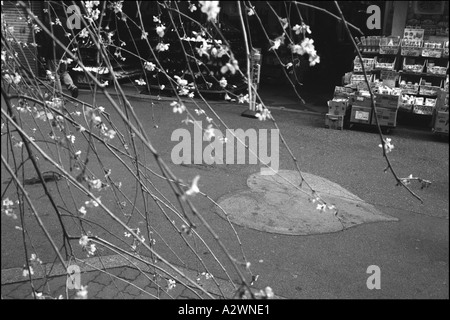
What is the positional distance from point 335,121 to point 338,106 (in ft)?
1.06

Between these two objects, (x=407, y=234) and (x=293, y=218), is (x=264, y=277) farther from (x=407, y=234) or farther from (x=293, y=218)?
(x=407, y=234)

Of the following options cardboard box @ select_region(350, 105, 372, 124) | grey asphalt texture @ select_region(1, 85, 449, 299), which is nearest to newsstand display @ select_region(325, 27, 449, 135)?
cardboard box @ select_region(350, 105, 372, 124)

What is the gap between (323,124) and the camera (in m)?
10.6

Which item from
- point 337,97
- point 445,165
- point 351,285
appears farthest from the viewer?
point 337,97

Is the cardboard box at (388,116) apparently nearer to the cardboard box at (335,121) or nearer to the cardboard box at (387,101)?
the cardboard box at (387,101)

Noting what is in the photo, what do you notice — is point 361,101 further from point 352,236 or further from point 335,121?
point 352,236

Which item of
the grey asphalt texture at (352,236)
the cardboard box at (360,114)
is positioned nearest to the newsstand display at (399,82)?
the cardboard box at (360,114)

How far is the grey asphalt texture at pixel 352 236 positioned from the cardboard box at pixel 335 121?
0.96m

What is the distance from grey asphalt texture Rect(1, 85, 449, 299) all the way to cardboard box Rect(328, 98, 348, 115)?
3.68ft

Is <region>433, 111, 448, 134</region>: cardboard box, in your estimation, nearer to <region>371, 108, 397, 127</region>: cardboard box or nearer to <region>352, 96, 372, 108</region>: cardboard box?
<region>371, 108, 397, 127</region>: cardboard box

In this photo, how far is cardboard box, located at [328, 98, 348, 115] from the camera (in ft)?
32.7

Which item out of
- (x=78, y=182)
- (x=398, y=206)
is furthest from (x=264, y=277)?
(x=78, y=182)

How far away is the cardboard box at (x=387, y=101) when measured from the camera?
9.59 meters

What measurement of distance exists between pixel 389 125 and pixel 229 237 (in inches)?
226
